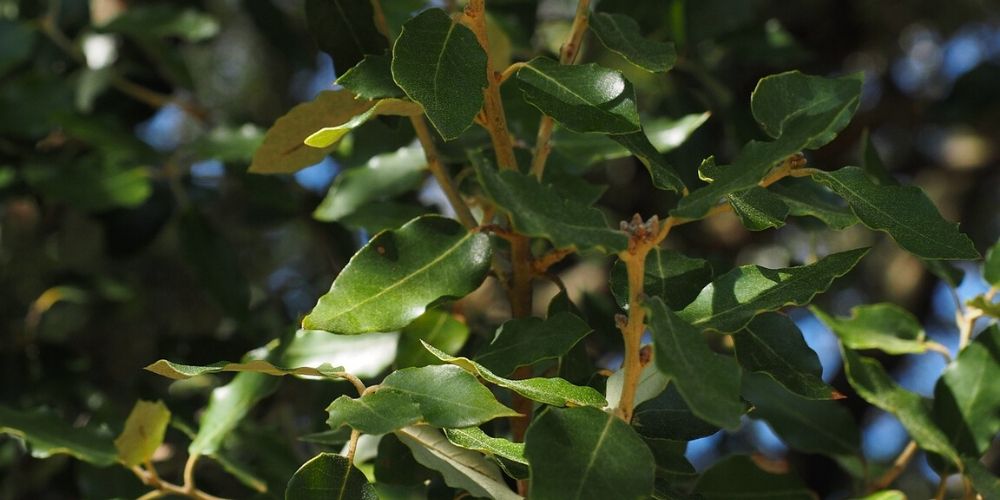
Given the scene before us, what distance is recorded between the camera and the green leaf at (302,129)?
72 centimetres

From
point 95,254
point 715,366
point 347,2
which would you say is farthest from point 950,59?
point 715,366

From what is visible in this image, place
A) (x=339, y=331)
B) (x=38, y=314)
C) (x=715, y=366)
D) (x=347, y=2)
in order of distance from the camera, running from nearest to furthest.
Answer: (x=715, y=366)
(x=339, y=331)
(x=347, y=2)
(x=38, y=314)

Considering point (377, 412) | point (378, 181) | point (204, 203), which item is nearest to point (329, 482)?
point (377, 412)

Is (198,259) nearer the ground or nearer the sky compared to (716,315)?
nearer the ground

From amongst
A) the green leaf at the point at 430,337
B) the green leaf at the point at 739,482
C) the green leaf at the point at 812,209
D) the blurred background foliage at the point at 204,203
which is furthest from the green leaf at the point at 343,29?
the green leaf at the point at 739,482

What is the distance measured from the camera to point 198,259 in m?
1.27

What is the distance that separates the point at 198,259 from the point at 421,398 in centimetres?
70

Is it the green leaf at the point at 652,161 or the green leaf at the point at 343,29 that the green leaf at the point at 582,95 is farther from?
the green leaf at the point at 343,29

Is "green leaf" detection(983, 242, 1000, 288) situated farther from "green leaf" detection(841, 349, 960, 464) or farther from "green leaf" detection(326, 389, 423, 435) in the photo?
"green leaf" detection(326, 389, 423, 435)

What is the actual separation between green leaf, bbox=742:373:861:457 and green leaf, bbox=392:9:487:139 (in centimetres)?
45

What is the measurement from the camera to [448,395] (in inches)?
24.8

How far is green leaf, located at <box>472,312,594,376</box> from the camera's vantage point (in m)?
0.69

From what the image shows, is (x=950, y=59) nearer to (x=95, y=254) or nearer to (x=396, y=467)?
(x=95, y=254)

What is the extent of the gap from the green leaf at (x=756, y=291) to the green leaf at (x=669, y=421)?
7 cm
